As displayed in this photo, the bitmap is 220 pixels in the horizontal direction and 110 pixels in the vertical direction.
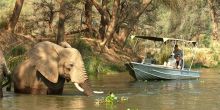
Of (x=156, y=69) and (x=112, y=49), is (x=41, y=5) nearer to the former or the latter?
(x=112, y=49)

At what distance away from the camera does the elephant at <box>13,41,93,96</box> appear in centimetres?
1719

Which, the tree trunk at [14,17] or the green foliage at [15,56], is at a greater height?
the tree trunk at [14,17]

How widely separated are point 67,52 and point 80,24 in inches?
901

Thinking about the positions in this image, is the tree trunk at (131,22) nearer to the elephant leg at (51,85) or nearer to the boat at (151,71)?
the boat at (151,71)

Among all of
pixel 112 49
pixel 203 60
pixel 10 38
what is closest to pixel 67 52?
pixel 10 38

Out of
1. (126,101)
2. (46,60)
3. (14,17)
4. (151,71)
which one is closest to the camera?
(126,101)

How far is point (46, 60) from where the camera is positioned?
1744 cm

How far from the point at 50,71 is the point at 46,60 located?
369mm

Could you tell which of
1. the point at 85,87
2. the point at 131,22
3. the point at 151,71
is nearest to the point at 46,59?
the point at 85,87

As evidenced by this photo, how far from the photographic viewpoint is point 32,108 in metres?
14.9

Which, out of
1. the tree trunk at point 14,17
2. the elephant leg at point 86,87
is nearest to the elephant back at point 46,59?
the elephant leg at point 86,87

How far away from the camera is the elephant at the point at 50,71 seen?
17.2 meters

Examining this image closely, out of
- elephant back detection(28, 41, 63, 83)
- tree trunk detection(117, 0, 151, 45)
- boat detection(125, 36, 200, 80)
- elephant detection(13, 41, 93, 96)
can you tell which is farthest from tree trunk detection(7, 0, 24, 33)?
elephant back detection(28, 41, 63, 83)

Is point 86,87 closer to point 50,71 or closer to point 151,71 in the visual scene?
point 50,71
